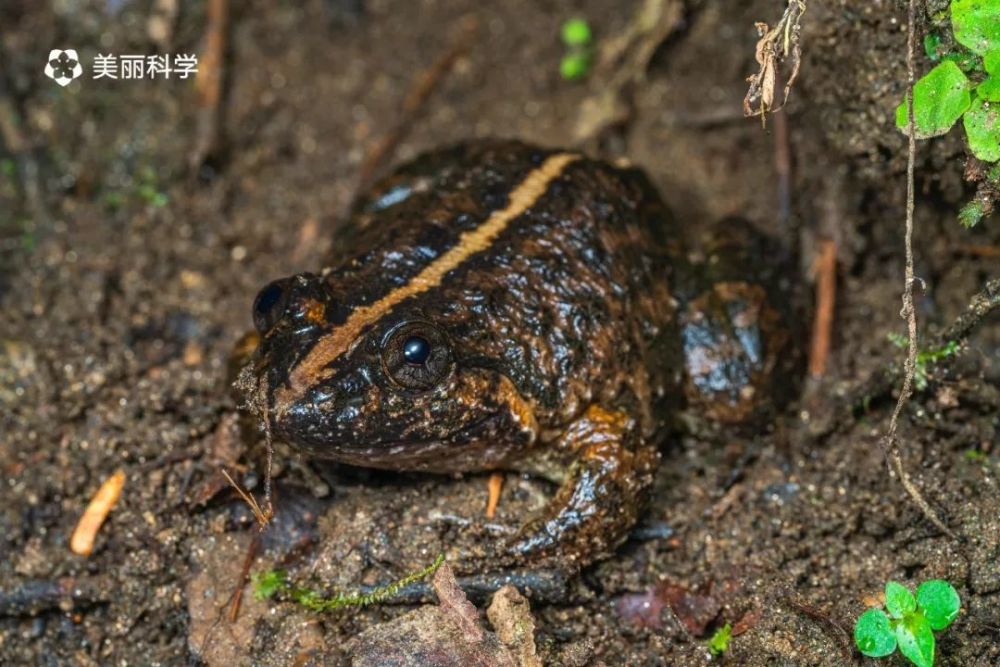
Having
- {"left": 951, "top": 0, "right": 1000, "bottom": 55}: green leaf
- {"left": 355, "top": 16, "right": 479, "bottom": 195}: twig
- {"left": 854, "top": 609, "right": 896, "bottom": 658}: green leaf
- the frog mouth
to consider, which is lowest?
{"left": 854, "top": 609, "right": 896, "bottom": 658}: green leaf

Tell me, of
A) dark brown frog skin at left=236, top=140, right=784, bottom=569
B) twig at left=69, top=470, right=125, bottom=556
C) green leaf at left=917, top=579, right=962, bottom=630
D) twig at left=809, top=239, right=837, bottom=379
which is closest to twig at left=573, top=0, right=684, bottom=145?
dark brown frog skin at left=236, top=140, right=784, bottom=569

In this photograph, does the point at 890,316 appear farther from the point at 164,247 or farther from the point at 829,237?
the point at 164,247

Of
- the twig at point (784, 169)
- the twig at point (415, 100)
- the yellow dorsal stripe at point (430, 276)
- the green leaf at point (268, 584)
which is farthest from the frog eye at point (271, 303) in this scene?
the twig at point (784, 169)

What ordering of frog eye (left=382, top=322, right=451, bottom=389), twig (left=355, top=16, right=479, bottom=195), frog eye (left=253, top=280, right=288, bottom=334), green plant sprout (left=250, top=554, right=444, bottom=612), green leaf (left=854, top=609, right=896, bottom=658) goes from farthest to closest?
twig (left=355, top=16, right=479, bottom=195), frog eye (left=253, top=280, right=288, bottom=334), green plant sprout (left=250, top=554, right=444, bottom=612), frog eye (left=382, top=322, right=451, bottom=389), green leaf (left=854, top=609, right=896, bottom=658)

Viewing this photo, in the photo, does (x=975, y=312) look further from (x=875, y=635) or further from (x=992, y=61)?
(x=875, y=635)

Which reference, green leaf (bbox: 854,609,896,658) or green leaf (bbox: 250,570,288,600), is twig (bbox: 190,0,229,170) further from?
green leaf (bbox: 854,609,896,658)

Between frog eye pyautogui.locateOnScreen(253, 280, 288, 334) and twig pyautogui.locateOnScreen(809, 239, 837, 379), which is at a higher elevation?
twig pyautogui.locateOnScreen(809, 239, 837, 379)
